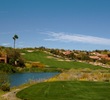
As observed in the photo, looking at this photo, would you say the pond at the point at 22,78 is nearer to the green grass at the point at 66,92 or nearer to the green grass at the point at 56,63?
the green grass at the point at 66,92

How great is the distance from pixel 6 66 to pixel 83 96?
10552cm

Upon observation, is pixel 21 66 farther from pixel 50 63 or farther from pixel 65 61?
pixel 65 61

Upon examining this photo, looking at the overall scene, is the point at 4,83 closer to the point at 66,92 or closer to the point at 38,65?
the point at 66,92

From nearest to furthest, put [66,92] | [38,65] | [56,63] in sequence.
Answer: [66,92] < [38,65] < [56,63]

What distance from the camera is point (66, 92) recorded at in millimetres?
44438

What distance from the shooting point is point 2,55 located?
560ft

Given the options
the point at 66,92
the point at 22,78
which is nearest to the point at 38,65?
the point at 22,78

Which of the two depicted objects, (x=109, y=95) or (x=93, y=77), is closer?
(x=109, y=95)

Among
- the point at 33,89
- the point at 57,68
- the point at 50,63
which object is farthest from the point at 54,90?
the point at 50,63

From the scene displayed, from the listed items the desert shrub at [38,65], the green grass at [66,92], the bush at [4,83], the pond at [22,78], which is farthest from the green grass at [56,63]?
the green grass at [66,92]

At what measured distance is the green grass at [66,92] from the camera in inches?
1608

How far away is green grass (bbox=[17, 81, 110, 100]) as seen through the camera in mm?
40844

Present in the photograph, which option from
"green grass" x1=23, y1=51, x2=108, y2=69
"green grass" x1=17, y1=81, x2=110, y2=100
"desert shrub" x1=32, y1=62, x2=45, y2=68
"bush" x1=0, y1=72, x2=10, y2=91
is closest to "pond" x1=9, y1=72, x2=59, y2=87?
"bush" x1=0, y1=72, x2=10, y2=91

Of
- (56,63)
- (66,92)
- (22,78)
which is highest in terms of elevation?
(66,92)
